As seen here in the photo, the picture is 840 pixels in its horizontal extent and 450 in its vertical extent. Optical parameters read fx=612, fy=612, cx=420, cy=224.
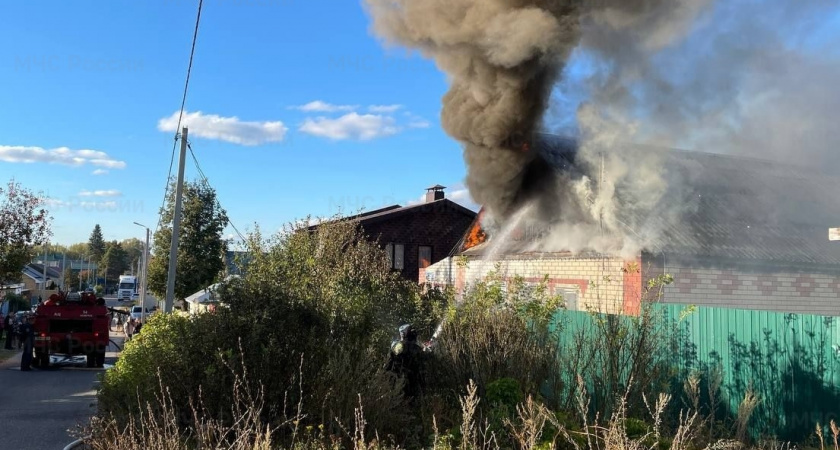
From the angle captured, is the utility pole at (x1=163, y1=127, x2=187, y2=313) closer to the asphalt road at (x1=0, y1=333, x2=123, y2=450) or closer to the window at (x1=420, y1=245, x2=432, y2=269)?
the asphalt road at (x1=0, y1=333, x2=123, y2=450)

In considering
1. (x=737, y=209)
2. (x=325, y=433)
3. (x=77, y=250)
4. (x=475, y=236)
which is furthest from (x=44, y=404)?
(x=77, y=250)

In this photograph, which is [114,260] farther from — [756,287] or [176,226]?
[756,287]

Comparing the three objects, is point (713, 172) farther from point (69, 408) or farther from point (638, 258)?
point (69, 408)

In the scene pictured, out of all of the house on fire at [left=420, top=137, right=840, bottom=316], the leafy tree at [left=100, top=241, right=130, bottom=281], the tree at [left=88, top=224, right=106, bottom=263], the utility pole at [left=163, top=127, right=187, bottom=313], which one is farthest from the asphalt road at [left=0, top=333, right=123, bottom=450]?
the tree at [left=88, top=224, right=106, bottom=263]

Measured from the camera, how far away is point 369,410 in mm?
4871

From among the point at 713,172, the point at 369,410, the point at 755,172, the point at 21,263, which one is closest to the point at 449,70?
the point at 713,172

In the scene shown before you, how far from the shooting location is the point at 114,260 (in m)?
91.7

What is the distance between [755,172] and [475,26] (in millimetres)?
6165

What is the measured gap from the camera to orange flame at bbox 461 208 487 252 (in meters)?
14.9

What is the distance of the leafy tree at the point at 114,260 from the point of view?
8894 centimetres

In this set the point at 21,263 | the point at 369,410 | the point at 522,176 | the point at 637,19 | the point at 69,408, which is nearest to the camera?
the point at 369,410

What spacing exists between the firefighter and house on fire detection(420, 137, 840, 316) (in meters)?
2.69

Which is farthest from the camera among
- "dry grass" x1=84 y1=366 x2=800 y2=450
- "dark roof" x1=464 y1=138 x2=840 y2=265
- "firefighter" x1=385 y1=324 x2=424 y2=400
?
"dark roof" x1=464 y1=138 x2=840 y2=265

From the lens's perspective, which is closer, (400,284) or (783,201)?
(400,284)
